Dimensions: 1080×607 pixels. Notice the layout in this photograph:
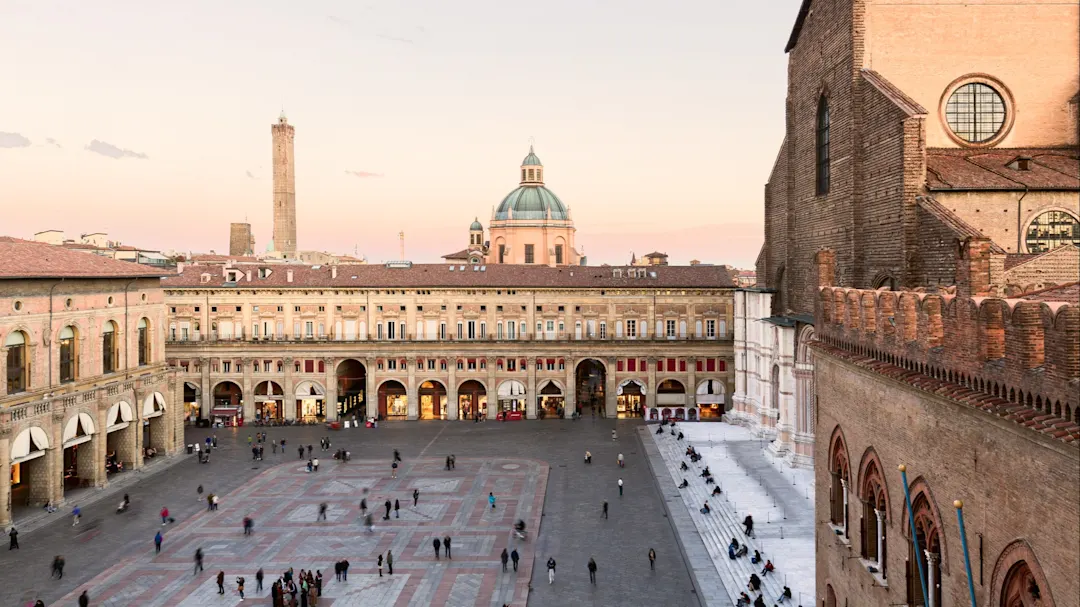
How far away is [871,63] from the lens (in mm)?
29141

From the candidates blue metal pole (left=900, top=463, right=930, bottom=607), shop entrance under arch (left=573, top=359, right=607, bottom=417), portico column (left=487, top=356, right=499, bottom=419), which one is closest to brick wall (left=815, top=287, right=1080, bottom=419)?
blue metal pole (left=900, top=463, right=930, bottom=607)

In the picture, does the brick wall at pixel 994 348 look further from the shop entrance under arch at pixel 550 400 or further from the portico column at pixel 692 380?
the shop entrance under arch at pixel 550 400

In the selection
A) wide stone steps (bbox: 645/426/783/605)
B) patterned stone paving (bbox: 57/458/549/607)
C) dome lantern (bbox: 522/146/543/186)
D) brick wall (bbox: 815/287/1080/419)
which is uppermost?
dome lantern (bbox: 522/146/543/186)

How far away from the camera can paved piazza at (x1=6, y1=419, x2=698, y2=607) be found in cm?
2941

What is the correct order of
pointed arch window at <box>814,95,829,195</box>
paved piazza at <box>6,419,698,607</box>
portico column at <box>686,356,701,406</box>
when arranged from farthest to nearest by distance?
1. portico column at <box>686,356,701,406</box>
2. pointed arch window at <box>814,95,829,195</box>
3. paved piazza at <box>6,419,698,607</box>

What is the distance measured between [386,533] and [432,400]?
3069 centimetres

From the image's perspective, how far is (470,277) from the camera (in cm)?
6781

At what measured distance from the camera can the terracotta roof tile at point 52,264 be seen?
40.0 meters

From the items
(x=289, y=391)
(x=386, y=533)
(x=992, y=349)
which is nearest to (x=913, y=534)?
(x=992, y=349)

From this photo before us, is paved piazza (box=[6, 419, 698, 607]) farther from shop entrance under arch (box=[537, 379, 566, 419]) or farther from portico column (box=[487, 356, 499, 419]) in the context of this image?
shop entrance under arch (box=[537, 379, 566, 419])

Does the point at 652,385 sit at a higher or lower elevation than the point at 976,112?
lower

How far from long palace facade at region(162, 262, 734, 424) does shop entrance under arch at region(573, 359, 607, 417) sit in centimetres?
281

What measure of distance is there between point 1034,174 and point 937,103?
13.3ft

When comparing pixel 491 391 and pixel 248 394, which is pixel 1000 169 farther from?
pixel 248 394
